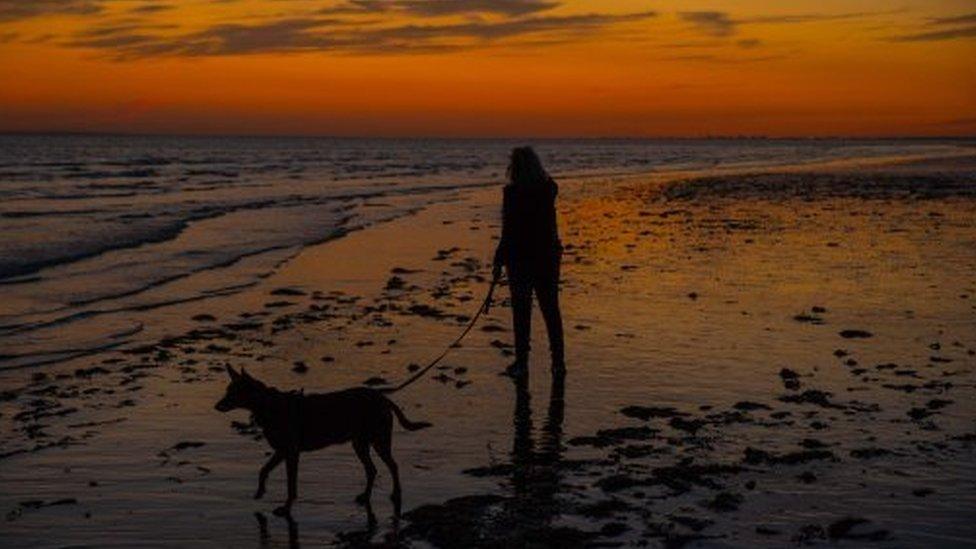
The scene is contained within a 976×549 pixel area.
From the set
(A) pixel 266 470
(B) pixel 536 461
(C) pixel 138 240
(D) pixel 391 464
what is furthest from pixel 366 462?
(C) pixel 138 240

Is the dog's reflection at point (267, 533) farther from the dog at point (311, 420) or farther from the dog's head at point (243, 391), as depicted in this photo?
the dog's head at point (243, 391)

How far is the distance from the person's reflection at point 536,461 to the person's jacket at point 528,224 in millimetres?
1303

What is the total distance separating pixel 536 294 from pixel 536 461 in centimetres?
308

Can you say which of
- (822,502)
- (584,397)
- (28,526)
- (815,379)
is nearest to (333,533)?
(28,526)

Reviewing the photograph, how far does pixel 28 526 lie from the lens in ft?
20.9

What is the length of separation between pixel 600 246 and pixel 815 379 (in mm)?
12155

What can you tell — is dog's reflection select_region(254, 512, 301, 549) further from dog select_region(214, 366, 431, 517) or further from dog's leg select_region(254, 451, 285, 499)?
dog's leg select_region(254, 451, 285, 499)

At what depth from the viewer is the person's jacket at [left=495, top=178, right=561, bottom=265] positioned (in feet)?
33.7

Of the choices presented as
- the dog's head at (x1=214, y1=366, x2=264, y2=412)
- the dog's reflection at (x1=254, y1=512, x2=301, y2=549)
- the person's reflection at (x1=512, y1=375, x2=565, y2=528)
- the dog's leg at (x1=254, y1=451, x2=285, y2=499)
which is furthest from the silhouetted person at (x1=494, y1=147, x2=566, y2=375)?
the dog's reflection at (x1=254, y1=512, x2=301, y2=549)

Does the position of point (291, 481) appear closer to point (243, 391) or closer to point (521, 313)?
point (243, 391)

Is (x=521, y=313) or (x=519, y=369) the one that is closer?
(x=519, y=369)

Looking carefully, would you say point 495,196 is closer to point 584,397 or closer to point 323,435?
point 584,397

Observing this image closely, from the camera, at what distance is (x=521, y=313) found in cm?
1049

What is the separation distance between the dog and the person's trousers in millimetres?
3802
